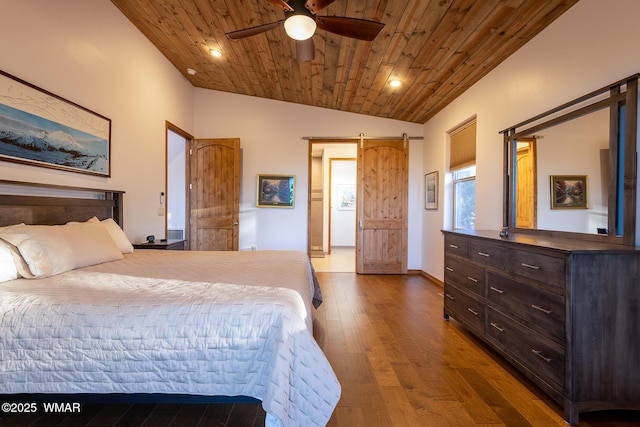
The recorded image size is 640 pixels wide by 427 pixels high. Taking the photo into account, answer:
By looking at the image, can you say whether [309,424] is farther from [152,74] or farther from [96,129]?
[152,74]

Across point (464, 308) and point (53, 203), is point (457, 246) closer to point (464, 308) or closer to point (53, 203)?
point (464, 308)

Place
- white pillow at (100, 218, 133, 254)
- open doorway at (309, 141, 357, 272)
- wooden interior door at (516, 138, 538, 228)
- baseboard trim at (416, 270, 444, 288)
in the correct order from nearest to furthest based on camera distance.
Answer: wooden interior door at (516, 138, 538, 228)
white pillow at (100, 218, 133, 254)
baseboard trim at (416, 270, 444, 288)
open doorway at (309, 141, 357, 272)

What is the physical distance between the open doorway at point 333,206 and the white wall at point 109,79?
2767 millimetres

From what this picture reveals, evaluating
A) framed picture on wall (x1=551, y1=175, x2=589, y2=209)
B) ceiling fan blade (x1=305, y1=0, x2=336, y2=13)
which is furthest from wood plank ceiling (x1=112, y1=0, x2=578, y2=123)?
framed picture on wall (x1=551, y1=175, x2=589, y2=209)

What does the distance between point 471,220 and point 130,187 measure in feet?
13.7

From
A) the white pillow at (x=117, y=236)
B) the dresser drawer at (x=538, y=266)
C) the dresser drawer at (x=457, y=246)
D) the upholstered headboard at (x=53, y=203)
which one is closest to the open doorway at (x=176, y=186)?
the upholstered headboard at (x=53, y=203)

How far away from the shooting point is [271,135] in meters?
5.06

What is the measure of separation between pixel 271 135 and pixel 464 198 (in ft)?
10.6

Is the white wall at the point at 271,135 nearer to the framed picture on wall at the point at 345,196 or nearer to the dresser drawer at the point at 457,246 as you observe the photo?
the dresser drawer at the point at 457,246

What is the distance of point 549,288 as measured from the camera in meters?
1.66

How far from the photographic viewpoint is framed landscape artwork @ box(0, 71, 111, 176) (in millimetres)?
2014

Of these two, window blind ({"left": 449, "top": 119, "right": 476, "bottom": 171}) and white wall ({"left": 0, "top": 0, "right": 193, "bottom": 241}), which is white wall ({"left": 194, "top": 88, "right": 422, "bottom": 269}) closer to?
white wall ({"left": 0, "top": 0, "right": 193, "bottom": 241})

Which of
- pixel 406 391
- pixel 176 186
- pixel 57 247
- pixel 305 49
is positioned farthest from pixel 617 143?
pixel 176 186

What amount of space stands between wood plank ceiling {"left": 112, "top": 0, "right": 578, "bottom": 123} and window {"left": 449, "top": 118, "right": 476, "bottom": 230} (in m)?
0.54
